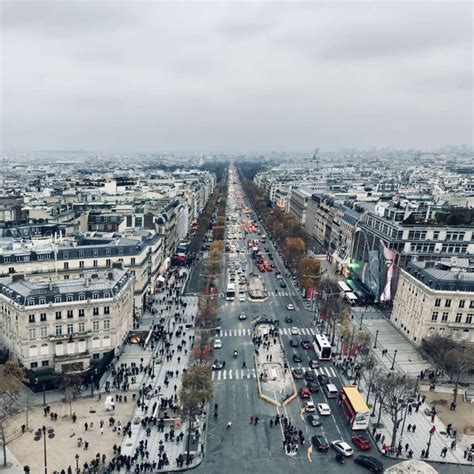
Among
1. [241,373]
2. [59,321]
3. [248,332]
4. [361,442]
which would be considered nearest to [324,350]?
[241,373]

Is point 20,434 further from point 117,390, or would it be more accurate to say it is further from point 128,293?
point 128,293

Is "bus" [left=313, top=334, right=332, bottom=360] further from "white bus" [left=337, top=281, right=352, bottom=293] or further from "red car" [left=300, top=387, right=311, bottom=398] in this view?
"white bus" [left=337, top=281, right=352, bottom=293]

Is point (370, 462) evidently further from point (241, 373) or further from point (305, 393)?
point (241, 373)

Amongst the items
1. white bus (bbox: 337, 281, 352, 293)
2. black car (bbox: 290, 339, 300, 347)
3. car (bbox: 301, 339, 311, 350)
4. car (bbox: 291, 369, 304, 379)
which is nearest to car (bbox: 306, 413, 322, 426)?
car (bbox: 291, 369, 304, 379)

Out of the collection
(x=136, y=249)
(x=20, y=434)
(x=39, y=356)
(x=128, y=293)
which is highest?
(x=136, y=249)

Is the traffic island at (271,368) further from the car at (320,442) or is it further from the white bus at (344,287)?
the white bus at (344,287)

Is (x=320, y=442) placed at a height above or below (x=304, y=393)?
below

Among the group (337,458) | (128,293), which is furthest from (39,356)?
(337,458)
